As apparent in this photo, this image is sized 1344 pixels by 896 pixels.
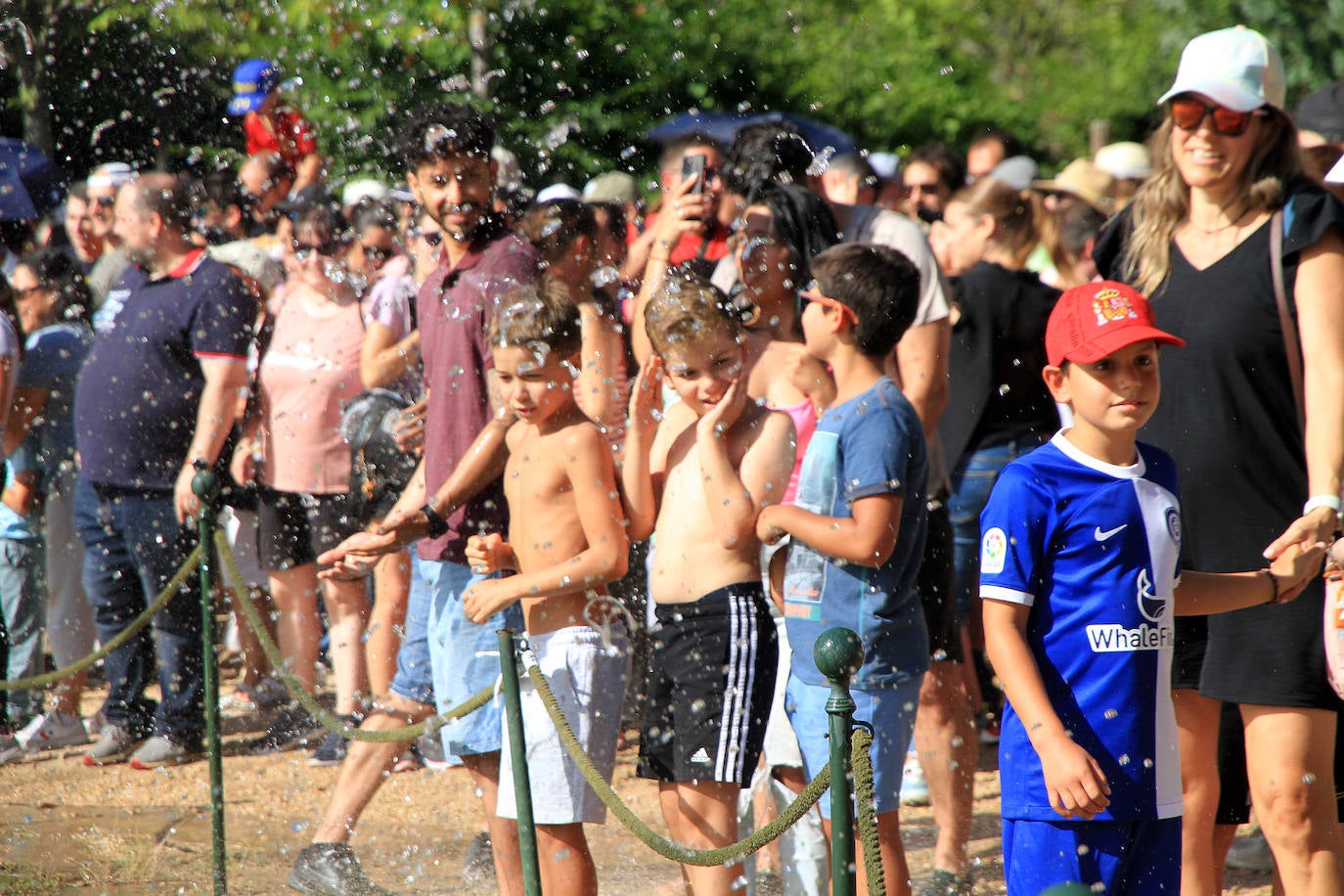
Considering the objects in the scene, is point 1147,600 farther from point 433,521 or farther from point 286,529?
point 286,529

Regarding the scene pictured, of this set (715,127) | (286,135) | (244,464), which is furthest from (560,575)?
(286,135)

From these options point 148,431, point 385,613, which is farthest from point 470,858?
point 148,431

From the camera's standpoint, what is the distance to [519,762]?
10.2 feet

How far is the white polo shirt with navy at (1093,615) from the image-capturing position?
2598 mm

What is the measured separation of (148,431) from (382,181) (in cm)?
299

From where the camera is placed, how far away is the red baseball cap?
2672mm

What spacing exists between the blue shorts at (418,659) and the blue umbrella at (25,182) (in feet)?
14.8

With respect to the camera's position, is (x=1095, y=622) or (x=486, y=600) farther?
(x=486, y=600)

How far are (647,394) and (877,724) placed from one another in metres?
0.97

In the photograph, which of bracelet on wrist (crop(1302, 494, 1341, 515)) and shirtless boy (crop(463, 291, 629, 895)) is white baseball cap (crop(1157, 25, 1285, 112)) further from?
shirtless boy (crop(463, 291, 629, 895))

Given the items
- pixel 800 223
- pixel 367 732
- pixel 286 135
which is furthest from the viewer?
pixel 286 135

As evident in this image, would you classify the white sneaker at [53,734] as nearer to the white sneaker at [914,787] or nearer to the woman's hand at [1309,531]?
the white sneaker at [914,787]

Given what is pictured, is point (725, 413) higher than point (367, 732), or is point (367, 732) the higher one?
point (725, 413)

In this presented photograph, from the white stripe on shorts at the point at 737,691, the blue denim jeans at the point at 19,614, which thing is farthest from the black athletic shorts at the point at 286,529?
the white stripe on shorts at the point at 737,691
